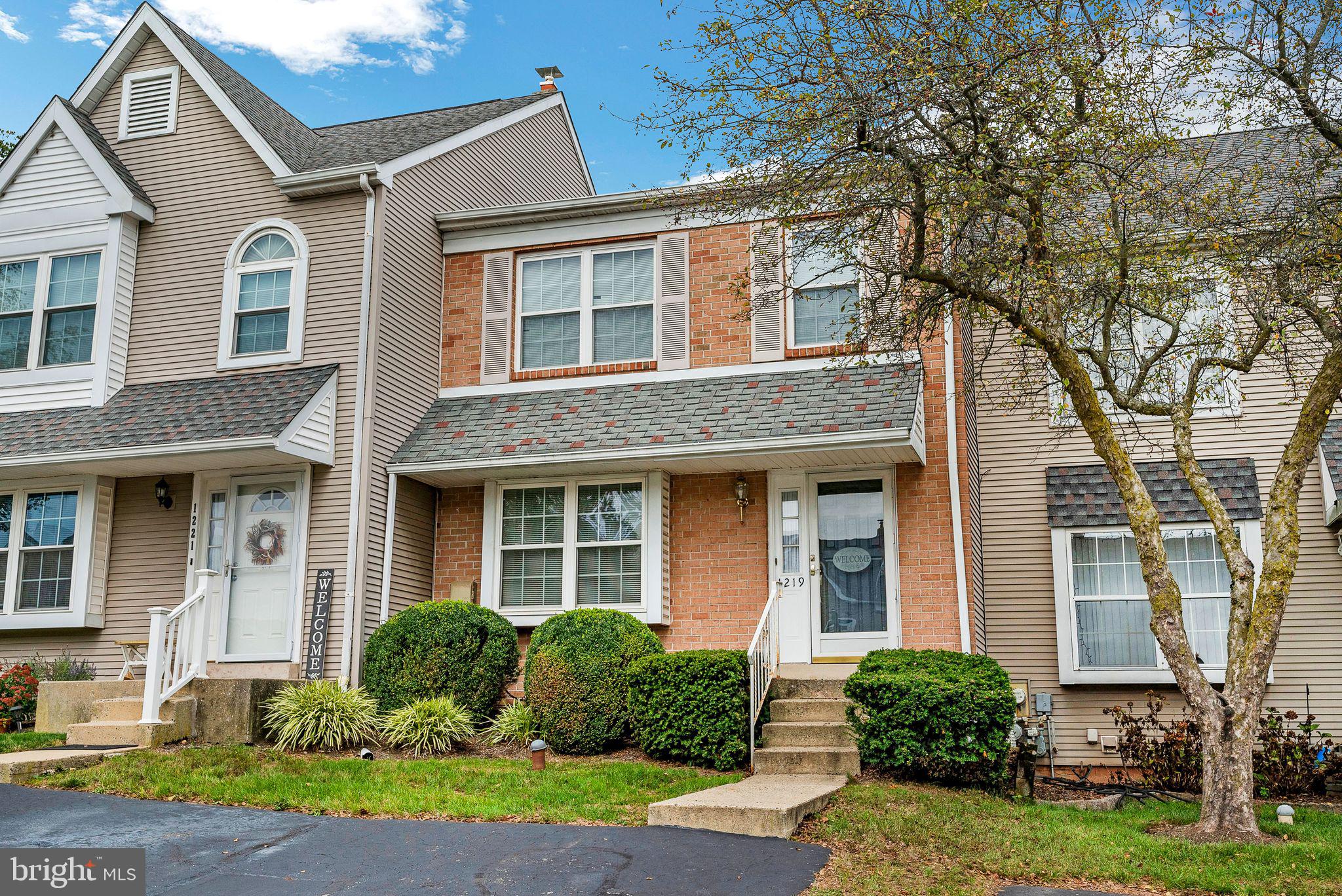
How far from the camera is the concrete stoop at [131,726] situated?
34.0 feet

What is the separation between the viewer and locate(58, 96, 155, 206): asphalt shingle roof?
13.4 meters

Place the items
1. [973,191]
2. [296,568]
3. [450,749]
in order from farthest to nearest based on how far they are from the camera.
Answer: [296,568] < [450,749] < [973,191]

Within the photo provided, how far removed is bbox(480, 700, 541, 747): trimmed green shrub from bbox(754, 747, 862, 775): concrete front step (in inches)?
87.7

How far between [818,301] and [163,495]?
299 inches

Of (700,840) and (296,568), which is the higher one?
(296,568)

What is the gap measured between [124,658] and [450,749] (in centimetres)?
440

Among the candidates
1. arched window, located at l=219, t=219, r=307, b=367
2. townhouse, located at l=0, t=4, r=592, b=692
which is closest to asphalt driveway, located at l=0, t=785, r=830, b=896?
townhouse, located at l=0, t=4, r=592, b=692

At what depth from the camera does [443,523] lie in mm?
13117

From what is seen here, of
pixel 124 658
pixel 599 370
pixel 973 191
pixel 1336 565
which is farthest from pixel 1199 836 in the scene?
pixel 124 658

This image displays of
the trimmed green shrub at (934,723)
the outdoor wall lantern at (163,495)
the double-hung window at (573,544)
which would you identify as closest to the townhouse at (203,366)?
the outdoor wall lantern at (163,495)

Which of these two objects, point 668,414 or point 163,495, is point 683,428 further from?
point 163,495

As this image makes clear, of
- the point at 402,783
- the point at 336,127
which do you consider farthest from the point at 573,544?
the point at 336,127

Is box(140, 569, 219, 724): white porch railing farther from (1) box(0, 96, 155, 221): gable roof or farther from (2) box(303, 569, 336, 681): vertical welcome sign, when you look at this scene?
(1) box(0, 96, 155, 221): gable roof

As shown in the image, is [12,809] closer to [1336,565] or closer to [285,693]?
[285,693]
